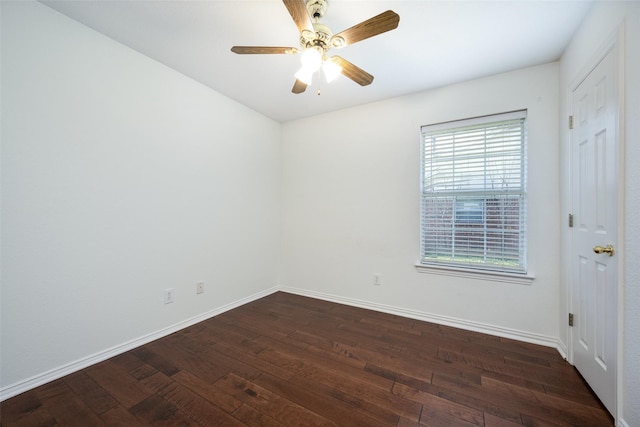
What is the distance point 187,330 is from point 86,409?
983 millimetres

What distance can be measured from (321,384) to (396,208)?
1.95 m

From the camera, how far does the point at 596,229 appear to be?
1.55 m

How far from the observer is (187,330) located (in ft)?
7.97

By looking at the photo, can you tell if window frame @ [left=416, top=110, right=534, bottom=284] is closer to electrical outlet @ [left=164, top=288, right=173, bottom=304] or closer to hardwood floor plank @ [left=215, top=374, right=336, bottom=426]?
hardwood floor plank @ [left=215, top=374, right=336, bottom=426]

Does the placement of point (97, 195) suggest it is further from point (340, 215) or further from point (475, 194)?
point (475, 194)

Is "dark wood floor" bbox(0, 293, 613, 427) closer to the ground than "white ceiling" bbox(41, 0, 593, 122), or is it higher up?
closer to the ground

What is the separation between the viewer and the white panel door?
4.52 ft

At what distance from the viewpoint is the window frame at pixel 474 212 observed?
229 cm

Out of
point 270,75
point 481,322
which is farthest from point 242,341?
point 270,75

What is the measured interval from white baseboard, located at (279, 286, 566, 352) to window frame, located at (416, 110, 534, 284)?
48 centimetres

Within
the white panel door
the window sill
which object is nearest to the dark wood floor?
the white panel door

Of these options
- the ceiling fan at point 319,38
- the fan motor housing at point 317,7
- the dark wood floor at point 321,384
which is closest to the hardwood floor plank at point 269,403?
the dark wood floor at point 321,384

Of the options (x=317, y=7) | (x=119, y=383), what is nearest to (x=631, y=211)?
(x=317, y=7)

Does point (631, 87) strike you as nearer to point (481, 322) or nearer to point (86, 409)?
point (481, 322)
